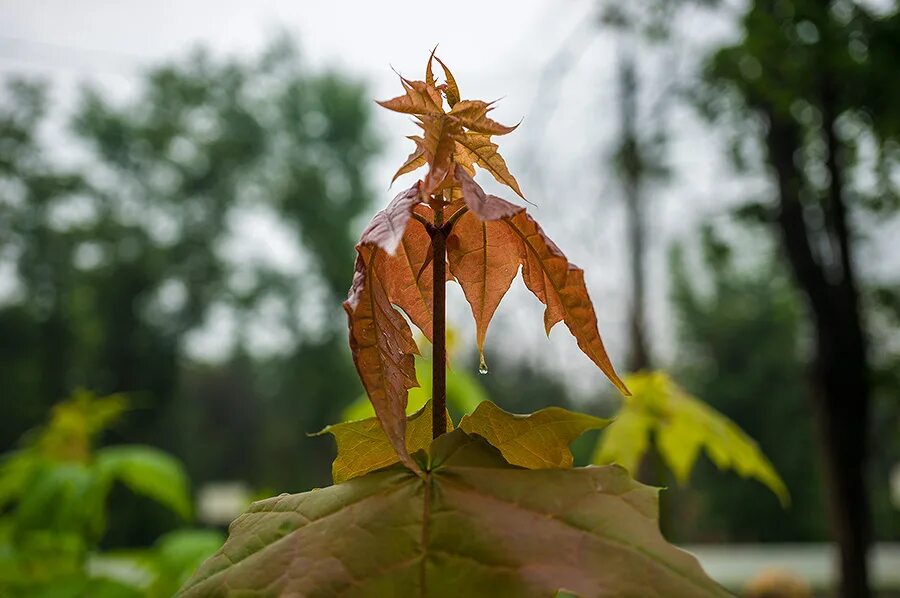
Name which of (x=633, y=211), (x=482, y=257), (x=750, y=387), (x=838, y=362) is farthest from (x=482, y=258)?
(x=750, y=387)

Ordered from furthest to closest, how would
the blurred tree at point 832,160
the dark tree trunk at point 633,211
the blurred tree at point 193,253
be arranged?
the blurred tree at point 193,253 → the dark tree trunk at point 633,211 → the blurred tree at point 832,160

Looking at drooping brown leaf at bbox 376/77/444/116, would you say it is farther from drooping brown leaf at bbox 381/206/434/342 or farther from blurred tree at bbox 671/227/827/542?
blurred tree at bbox 671/227/827/542

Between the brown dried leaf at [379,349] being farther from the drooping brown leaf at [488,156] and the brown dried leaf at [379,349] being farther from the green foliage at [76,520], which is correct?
the green foliage at [76,520]

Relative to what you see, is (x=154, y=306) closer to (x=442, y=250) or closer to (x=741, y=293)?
(x=741, y=293)

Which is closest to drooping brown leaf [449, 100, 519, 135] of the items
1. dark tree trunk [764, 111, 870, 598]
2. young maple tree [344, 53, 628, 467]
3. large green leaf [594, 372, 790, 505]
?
young maple tree [344, 53, 628, 467]

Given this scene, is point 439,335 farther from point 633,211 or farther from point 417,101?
point 633,211

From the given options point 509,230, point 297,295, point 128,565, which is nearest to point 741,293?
point 297,295

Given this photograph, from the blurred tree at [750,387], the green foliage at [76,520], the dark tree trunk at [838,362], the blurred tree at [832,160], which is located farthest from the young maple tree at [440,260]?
the blurred tree at [750,387]

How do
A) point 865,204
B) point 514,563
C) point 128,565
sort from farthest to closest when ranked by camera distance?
1. point 865,204
2. point 128,565
3. point 514,563
